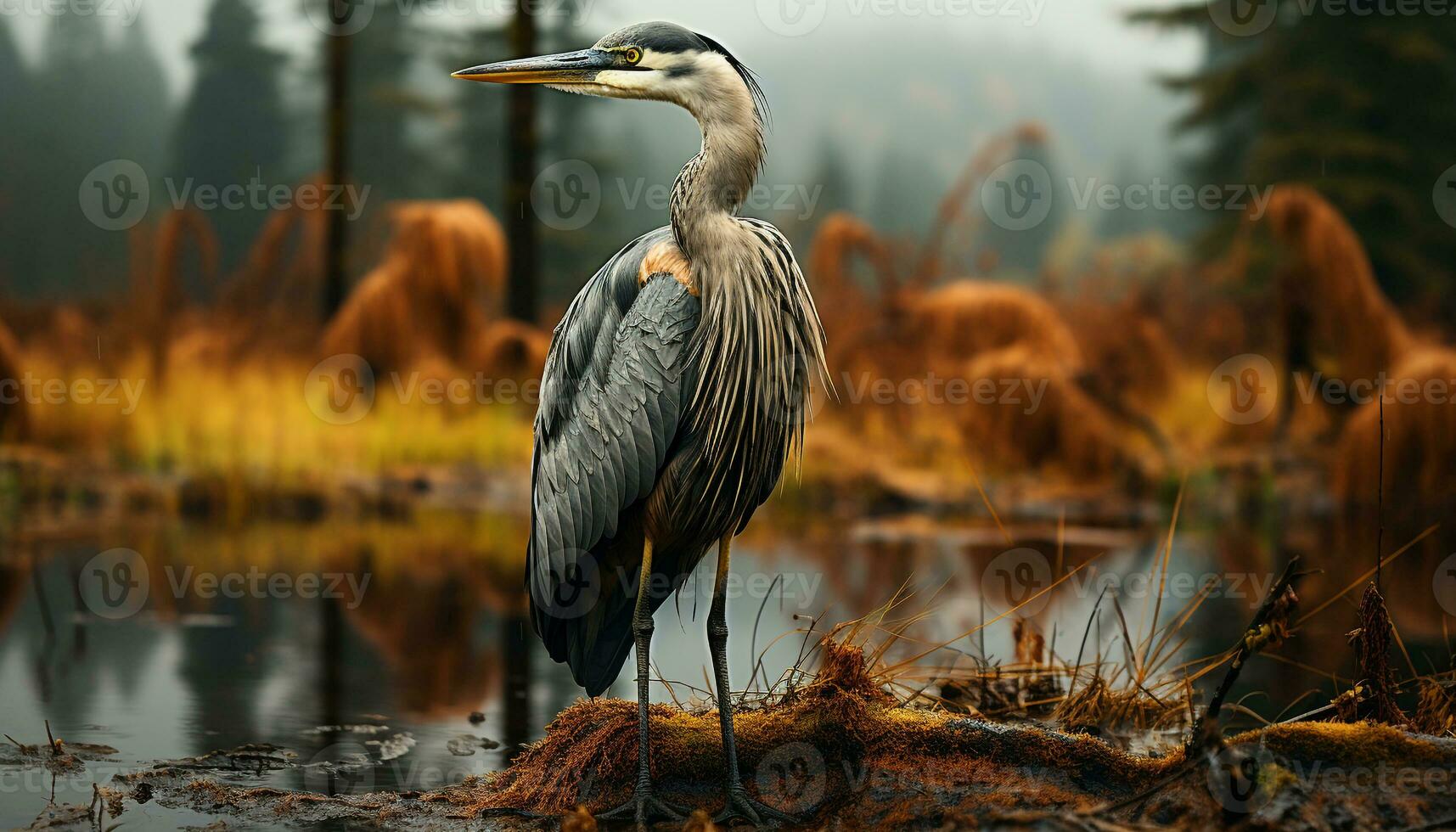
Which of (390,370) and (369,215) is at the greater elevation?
(369,215)

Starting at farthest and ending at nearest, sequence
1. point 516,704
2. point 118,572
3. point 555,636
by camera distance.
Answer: point 118,572, point 516,704, point 555,636

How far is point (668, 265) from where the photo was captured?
13.7 feet

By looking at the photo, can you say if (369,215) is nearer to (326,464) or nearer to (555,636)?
(326,464)

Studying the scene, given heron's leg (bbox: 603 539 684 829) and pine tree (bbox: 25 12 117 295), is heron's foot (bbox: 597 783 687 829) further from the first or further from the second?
pine tree (bbox: 25 12 117 295)

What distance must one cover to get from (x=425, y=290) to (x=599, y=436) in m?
9.57

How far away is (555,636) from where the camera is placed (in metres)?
4.54

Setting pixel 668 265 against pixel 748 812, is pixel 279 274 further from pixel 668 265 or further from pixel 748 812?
pixel 748 812

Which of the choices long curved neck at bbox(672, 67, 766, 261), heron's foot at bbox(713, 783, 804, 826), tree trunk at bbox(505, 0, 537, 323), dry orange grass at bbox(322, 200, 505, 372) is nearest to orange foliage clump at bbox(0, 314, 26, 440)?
dry orange grass at bbox(322, 200, 505, 372)

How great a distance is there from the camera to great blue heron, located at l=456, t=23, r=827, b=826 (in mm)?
4137

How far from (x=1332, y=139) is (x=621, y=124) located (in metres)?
19.2

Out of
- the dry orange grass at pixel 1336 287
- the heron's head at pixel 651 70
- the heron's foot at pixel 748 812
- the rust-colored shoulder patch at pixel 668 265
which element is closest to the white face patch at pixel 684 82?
the heron's head at pixel 651 70

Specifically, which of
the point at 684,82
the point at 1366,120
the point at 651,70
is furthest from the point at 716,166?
the point at 1366,120

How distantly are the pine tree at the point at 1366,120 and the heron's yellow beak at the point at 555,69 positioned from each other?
1484cm

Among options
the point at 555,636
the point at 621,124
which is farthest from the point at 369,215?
the point at 555,636
